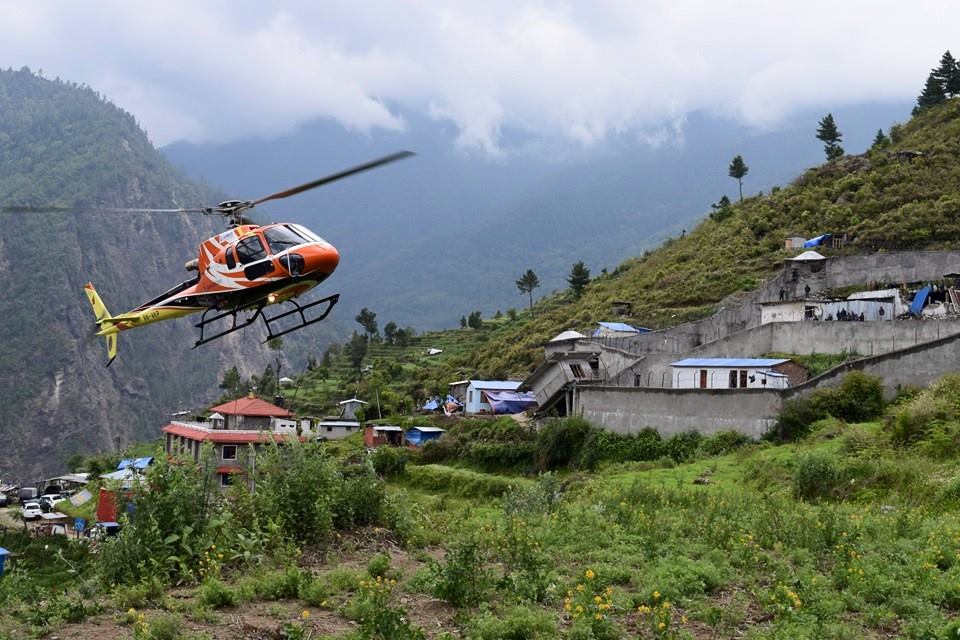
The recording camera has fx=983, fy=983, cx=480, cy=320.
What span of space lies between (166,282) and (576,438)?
518ft

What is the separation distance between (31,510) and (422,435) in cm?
2273

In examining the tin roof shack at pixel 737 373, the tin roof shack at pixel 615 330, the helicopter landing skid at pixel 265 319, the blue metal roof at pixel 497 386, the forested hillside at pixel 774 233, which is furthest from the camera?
the forested hillside at pixel 774 233

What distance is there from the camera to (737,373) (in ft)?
100

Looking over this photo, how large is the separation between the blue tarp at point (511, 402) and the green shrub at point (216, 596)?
1282 inches

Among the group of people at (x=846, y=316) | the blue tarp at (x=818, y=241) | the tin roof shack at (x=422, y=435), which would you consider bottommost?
the tin roof shack at (x=422, y=435)

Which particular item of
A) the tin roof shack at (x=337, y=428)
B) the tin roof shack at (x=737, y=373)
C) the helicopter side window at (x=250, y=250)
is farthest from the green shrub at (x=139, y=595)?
the tin roof shack at (x=337, y=428)

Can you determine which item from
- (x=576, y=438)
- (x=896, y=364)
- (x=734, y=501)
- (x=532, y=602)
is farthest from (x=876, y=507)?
(x=576, y=438)

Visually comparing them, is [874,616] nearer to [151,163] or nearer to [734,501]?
[734,501]

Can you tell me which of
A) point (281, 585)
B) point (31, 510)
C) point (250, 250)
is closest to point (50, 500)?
point (31, 510)

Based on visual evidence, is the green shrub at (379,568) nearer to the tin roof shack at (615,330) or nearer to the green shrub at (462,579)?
the green shrub at (462,579)

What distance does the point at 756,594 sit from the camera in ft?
32.8

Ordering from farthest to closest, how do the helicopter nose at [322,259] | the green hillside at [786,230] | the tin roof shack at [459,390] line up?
the tin roof shack at [459,390]
the green hillside at [786,230]
the helicopter nose at [322,259]

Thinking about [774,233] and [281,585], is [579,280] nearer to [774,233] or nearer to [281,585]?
[774,233]

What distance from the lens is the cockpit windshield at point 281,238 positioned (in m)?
15.4
